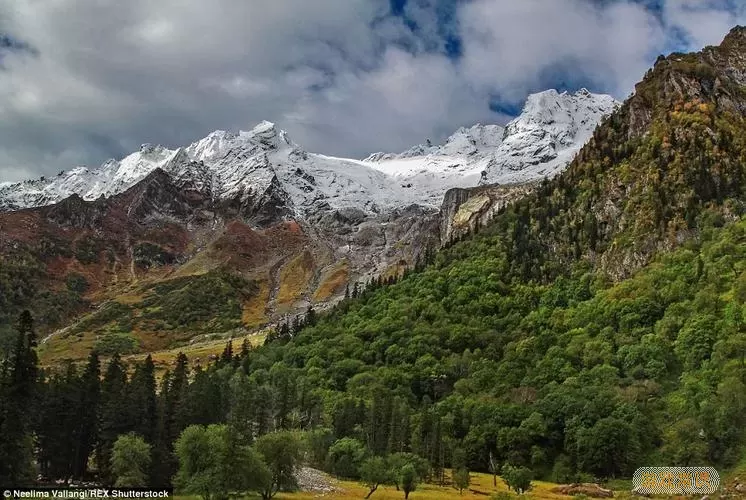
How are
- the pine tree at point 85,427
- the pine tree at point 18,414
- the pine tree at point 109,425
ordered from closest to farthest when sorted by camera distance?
the pine tree at point 18,414 < the pine tree at point 109,425 < the pine tree at point 85,427

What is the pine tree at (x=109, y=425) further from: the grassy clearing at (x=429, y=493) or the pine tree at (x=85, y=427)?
the grassy clearing at (x=429, y=493)

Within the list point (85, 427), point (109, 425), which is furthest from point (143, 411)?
point (85, 427)

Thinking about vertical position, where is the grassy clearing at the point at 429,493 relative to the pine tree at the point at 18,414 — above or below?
below

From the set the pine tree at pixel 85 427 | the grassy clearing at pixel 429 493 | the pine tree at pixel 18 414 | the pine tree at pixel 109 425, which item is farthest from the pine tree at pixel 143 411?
the grassy clearing at pixel 429 493

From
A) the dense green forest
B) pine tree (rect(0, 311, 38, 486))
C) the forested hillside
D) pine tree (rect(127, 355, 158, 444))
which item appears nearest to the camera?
pine tree (rect(0, 311, 38, 486))

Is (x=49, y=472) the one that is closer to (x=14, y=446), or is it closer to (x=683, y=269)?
(x=14, y=446)

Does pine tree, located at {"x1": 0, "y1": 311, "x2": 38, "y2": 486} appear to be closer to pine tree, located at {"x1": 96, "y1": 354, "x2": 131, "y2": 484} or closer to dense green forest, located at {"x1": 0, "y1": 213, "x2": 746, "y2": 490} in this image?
dense green forest, located at {"x1": 0, "y1": 213, "x2": 746, "y2": 490}

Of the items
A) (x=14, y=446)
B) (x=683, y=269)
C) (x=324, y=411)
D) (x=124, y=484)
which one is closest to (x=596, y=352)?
(x=683, y=269)

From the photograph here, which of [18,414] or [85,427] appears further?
[85,427]

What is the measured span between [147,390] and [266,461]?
116 ft

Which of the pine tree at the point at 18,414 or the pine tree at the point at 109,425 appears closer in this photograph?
the pine tree at the point at 18,414

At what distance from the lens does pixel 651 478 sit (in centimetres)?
11862

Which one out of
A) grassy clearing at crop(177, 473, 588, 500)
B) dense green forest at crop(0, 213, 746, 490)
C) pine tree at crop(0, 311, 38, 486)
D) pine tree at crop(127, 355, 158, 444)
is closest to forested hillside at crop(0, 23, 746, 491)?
pine tree at crop(127, 355, 158, 444)

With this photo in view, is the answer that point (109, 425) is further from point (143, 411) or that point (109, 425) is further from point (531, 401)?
point (531, 401)
